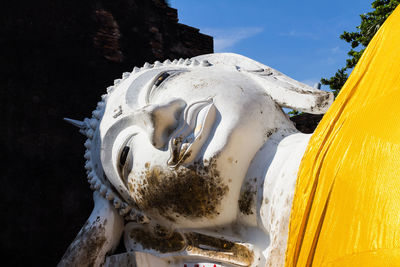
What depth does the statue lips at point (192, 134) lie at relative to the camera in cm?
144

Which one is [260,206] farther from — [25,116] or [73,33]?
[73,33]

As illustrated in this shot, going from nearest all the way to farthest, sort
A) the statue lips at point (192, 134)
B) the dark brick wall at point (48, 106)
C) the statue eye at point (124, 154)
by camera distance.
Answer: the statue lips at point (192, 134) < the statue eye at point (124, 154) < the dark brick wall at point (48, 106)

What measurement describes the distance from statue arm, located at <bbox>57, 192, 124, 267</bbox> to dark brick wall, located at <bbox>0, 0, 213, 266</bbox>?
140 centimetres

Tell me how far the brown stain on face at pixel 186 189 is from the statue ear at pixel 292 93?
15.8 inches

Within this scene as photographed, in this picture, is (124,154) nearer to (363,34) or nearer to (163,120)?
(163,120)

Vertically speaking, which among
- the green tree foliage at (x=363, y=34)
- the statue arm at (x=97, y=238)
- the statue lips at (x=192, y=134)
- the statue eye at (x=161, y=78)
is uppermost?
the green tree foliage at (x=363, y=34)

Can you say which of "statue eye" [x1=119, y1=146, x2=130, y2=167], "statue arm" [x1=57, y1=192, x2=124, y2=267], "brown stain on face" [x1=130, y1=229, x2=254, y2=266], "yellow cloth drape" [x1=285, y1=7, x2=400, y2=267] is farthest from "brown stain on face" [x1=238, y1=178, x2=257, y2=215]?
"statue arm" [x1=57, y1=192, x2=124, y2=267]

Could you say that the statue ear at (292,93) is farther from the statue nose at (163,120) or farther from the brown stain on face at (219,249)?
the brown stain on face at (219,249)

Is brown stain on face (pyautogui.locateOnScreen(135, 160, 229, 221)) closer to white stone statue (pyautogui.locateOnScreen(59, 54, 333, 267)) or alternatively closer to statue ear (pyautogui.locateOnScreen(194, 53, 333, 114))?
white stone statue (pyautogui.locateOnScreen(59, 54, 333, 267))

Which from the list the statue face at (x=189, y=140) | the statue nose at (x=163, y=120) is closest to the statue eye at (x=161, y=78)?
the statue face at (x=189, y=140)

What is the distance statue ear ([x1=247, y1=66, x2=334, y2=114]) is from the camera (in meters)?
1.54

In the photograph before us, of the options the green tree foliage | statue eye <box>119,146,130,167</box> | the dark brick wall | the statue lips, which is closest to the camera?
the statue lips

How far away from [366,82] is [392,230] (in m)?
0.47

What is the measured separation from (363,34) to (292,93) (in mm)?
4942
